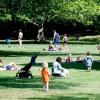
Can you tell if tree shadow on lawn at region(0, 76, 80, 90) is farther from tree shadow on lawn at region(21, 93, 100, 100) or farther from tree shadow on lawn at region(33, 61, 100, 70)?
tree shadow on lawn at region(33, 61, 100, 70)

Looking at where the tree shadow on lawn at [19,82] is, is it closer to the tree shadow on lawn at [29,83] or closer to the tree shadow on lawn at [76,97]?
the tree shadow on lawn at [29,83]

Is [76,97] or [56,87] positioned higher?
[56,87]

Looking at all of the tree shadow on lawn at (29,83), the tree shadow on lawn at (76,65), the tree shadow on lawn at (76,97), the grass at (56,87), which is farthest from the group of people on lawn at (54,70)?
the tree shadow on lawn at (76,65)

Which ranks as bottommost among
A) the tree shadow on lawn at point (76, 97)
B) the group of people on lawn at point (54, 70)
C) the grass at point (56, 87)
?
the tree shadow on lawn at point (76, 97)

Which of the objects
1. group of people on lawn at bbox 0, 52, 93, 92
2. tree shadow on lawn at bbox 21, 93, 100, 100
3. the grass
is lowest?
tree shadow on lawn at bbox 21, 93, 100, 100

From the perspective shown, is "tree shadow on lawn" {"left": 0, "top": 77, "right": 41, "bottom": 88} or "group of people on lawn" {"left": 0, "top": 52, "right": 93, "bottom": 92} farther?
"tree shadow on lawn" {"left": 0, "top": 77, "right": 41, "bottom": 88}

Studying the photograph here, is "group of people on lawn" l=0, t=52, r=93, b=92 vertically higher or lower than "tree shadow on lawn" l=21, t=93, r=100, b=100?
higher

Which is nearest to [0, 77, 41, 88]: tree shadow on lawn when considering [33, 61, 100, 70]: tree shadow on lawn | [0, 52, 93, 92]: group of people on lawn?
[0, 52, 93, 92]: group of people on lawn

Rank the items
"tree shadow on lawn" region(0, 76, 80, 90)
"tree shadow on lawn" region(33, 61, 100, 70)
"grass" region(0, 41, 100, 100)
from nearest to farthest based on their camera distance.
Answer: "grass" region(0, 41, 100, 100), "tree shadow on lawn" region(0, 76, 80, 90), "tree shadow on lawn" region(33, 61, 100, 70)

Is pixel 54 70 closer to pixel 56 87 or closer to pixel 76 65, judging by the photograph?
pixel 56 87

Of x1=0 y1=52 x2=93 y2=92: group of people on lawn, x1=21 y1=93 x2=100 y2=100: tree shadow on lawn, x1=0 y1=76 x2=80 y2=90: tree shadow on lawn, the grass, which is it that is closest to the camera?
x1=21 y1=93 x2=100 y2=100: tree shadow on lawn

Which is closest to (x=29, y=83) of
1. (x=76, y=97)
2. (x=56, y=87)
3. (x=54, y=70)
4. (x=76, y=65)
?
(x=56, y=87)

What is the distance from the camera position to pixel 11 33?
8188cm

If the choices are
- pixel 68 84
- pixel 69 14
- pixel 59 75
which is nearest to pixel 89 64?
pixel 59 75
